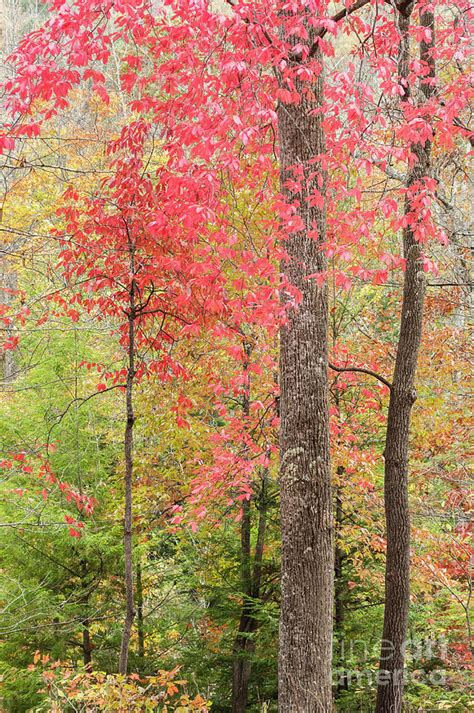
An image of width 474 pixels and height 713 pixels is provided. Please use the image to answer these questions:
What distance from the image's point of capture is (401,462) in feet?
20.2

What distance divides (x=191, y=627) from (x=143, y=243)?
688 centimetres

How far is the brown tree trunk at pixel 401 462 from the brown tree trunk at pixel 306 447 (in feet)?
5.62

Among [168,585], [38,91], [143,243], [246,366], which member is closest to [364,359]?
[246,366]

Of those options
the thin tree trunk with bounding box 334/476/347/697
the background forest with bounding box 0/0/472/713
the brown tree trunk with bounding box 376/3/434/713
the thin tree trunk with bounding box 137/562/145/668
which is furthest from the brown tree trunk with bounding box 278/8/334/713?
the thin tree trunk with bounding box 137/562/145/668

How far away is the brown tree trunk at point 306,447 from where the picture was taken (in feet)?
14.2

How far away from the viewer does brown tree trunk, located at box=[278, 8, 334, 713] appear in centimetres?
433

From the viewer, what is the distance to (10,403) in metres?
8.63

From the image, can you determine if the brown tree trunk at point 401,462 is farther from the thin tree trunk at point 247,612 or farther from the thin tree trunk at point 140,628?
the thin tree trunk at point 140,628

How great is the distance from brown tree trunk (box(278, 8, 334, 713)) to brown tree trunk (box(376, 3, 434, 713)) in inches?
67.5

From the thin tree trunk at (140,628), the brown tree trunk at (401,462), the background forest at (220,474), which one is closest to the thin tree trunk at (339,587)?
the background forest at (220,474)

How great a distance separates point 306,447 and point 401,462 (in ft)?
6.68

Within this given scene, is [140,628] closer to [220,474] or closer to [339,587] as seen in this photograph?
[339,587]

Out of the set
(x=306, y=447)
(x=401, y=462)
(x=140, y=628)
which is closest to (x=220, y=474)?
(x=401, y=462)

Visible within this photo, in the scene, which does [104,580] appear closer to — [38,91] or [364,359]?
[364,359]
